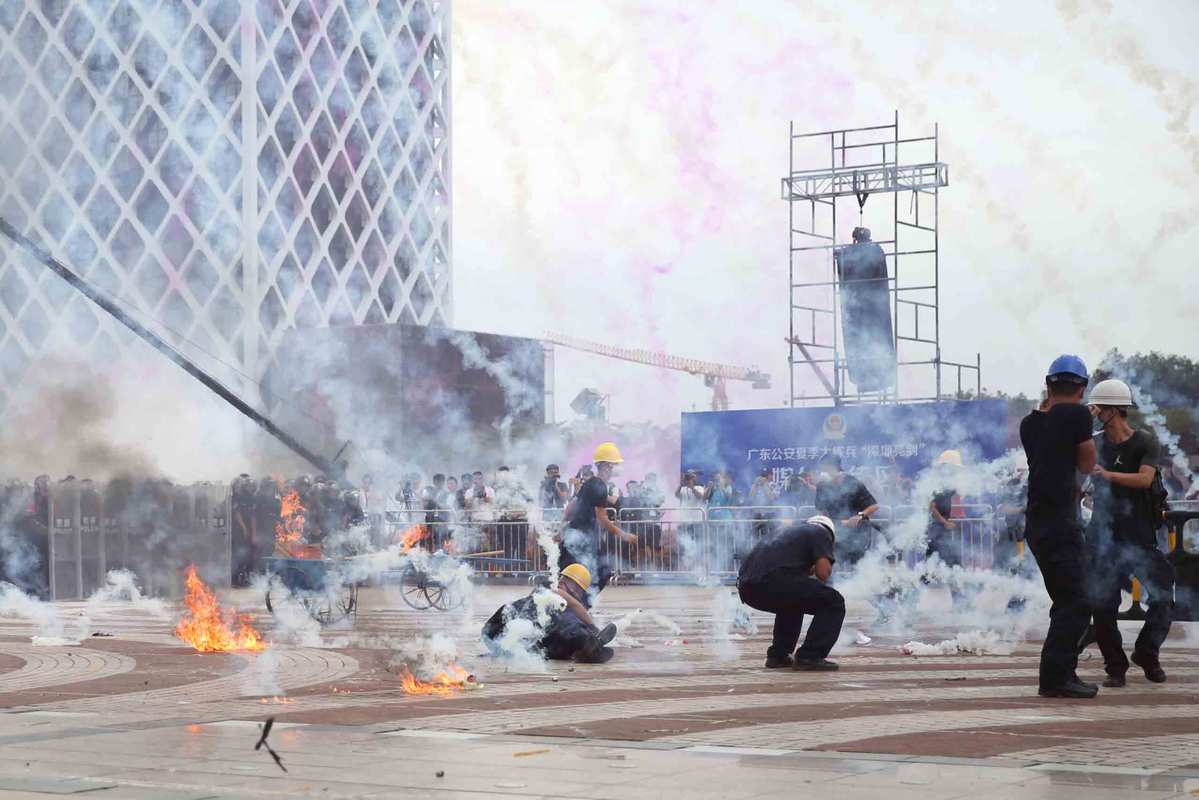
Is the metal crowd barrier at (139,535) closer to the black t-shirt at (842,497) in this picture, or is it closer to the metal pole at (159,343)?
the metal pole at (159,343)

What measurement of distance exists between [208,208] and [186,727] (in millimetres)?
Result: 20325

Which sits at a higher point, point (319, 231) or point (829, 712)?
point (319, 231)

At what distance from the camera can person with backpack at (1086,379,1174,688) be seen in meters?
11.3

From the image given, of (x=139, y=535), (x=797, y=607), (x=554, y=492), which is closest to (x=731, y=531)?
(x=554, y=492)

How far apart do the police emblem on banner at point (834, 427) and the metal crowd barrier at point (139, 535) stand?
9.62 m

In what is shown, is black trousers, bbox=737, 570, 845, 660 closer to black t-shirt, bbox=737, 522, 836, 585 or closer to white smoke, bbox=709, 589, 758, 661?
black t-shirt, bbox=737, 522, 836, 585

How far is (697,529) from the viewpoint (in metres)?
24.0

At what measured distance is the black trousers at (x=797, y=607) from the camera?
1279cm

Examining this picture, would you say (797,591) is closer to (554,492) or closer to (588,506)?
(588,506)

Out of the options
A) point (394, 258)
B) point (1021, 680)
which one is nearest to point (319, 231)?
point (394, 258)

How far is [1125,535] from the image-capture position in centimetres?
1154

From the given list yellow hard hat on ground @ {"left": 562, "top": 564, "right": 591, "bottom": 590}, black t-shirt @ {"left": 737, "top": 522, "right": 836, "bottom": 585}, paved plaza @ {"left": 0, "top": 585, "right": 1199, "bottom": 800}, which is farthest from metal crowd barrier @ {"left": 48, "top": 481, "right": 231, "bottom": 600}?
black t-shirt @ {"left": 737, "top": 522, "right": 836, "bottom": 585}

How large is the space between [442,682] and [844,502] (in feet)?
20.7

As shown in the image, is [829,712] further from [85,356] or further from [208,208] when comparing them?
[85,356]
